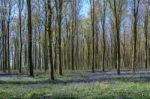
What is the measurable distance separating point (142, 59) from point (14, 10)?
58.7m

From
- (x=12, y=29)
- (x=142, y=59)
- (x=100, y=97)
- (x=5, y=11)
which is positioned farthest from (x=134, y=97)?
(x=142, y=59)

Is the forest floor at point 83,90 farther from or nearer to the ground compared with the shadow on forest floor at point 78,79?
farther from the ground

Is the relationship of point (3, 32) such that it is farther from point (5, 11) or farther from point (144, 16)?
point (144, 16)

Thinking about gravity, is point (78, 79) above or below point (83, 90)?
below

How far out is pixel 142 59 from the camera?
109312 mm

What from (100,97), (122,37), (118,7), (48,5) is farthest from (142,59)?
(100,97)

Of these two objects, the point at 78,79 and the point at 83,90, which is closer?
the point at 83,90

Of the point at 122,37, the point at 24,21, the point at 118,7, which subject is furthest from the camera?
the point at 122,37

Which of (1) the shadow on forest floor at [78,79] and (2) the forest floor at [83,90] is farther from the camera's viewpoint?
(1) the shadow on forest floor at [78,79]

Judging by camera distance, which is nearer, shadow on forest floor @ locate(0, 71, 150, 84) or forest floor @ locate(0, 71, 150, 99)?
forest floor @ locate(0, 71, 150, 99)

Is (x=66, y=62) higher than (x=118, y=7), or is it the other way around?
(x=118, y=7)

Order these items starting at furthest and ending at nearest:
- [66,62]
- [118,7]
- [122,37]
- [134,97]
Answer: [122,37] → [66,62] → [118,7] → [134,97]

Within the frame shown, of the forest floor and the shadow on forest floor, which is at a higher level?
the forest floor

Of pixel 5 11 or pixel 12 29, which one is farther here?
pixel 12 29
